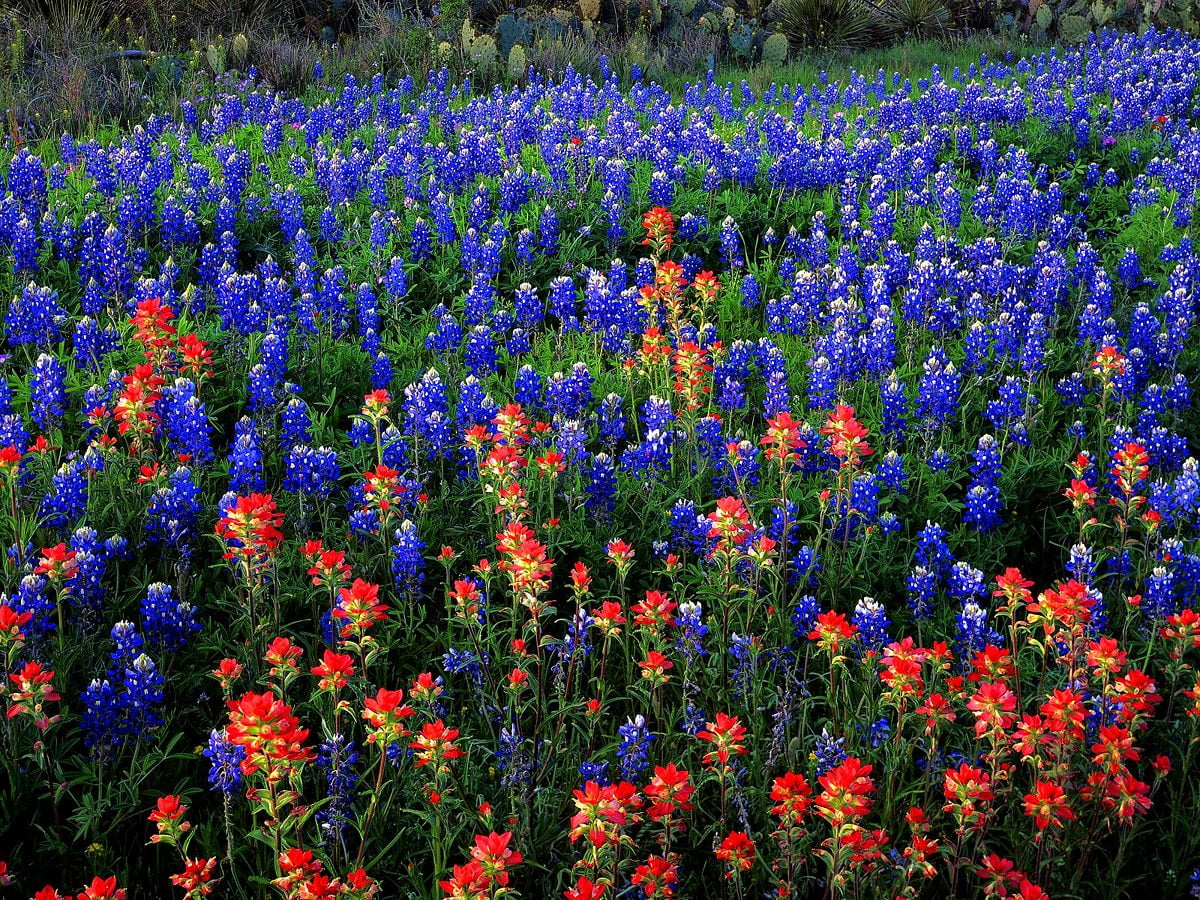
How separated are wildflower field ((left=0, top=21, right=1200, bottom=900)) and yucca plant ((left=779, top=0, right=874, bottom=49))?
7.84 meters

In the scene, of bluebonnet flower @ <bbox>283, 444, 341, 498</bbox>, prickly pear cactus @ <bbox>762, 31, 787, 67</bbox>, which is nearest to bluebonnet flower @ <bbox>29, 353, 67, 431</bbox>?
bluebonnet flower @ <bbox>283, 444, 341, 498</bbox>

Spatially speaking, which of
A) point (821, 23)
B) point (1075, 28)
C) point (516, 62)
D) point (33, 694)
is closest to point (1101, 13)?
point (1075, 28)

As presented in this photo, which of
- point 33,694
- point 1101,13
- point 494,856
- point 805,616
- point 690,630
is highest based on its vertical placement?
point 1101,13

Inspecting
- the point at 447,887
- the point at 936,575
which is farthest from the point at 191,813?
the point at 936,575

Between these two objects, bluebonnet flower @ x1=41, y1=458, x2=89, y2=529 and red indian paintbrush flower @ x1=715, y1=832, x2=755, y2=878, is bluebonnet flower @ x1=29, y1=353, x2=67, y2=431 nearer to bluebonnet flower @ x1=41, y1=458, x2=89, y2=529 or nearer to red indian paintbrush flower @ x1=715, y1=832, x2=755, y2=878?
bluebonnet flower @ x1=41, y1=458, x2=89, y2=529

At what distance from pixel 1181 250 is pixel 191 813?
5.08m

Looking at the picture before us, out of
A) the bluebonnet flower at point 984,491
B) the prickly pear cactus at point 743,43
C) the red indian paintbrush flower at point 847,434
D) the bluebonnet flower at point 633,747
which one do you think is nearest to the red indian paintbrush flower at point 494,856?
the bluebonnet flower at point 633,747

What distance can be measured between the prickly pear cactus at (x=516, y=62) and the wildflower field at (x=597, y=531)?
14.3 feet

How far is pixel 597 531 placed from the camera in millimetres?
3666

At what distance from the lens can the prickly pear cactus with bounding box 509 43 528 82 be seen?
11.0 m

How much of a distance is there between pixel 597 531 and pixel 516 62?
853cm

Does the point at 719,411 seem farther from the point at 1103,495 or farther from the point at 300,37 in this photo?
the point at 300,37

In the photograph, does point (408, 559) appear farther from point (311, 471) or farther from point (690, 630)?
point (690, 630)

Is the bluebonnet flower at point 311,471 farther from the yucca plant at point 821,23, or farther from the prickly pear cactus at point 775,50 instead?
the yucca plant at point 821,23
